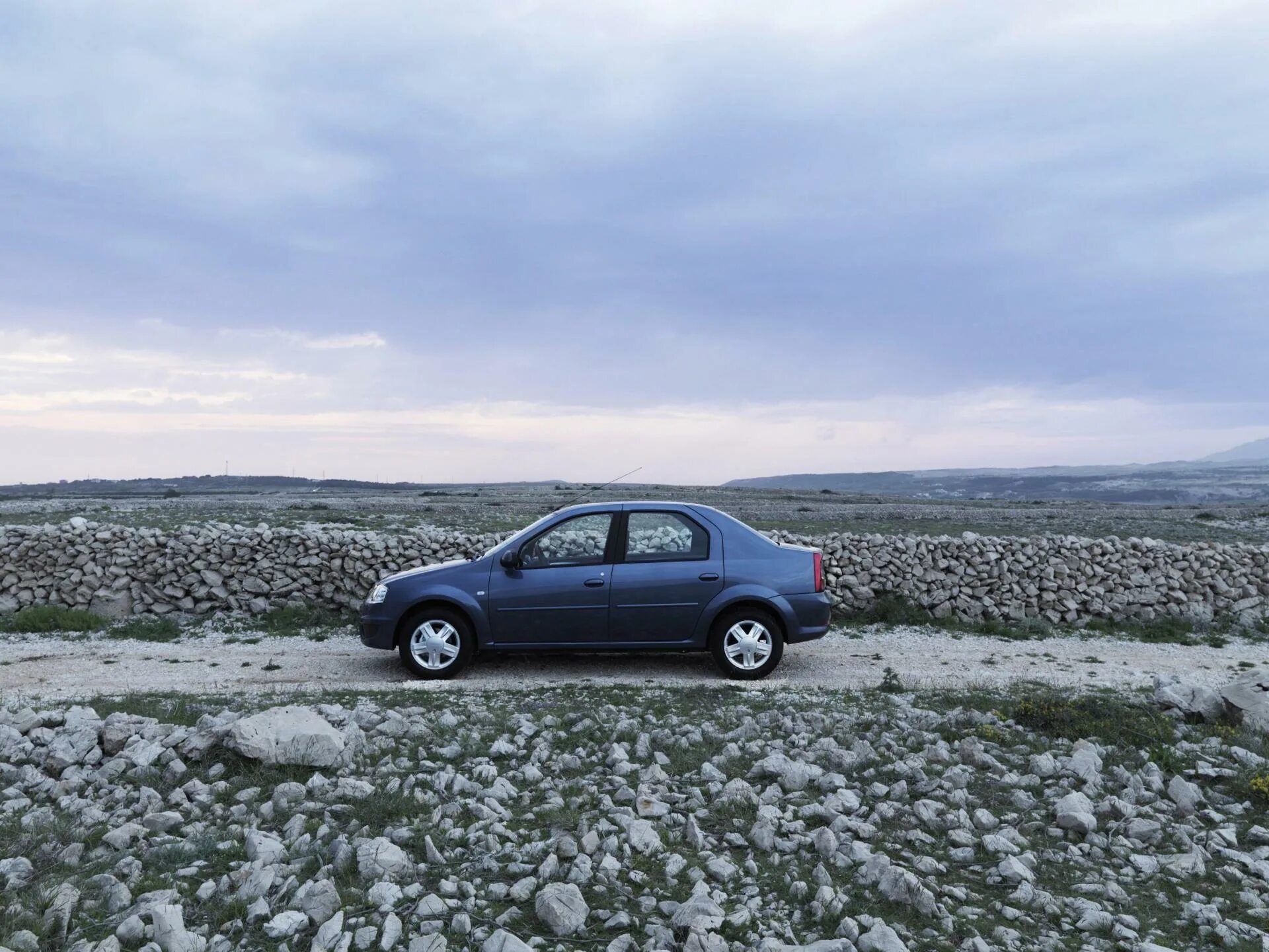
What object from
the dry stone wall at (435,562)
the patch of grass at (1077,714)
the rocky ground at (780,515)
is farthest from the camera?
the rocky ground at (780,515)

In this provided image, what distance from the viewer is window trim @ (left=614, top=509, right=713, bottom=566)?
30.6 feet

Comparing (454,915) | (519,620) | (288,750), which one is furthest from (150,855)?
(519,620)

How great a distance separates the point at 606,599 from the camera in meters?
9.23

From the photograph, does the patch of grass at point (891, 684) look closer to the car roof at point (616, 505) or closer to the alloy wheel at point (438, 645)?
the car roof at point (616, 505)

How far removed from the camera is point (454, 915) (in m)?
3.91

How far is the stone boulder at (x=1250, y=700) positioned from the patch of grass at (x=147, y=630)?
39.0 ft

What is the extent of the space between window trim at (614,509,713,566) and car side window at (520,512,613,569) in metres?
0.15

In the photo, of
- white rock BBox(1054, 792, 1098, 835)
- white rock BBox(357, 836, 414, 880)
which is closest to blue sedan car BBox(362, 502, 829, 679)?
white rock BBox(1054, 792, 1098, 835)

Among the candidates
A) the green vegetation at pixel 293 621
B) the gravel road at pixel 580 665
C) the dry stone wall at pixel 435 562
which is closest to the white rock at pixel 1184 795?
the gravel road at pixel 580 665

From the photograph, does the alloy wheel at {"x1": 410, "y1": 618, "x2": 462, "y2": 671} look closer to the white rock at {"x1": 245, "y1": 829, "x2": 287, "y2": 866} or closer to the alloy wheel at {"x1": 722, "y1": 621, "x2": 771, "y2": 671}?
the alloy wheel at {"x1": 722, "y1": 621, "x2": 771, "y2": 671}

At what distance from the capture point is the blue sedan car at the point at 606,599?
9.25m

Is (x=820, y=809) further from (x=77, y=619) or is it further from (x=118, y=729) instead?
(x=77, y=619)

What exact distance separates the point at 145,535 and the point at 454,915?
12.1 meters

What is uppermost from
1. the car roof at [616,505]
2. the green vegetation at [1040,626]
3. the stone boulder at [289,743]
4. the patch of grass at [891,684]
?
the car roof at [616,505]
